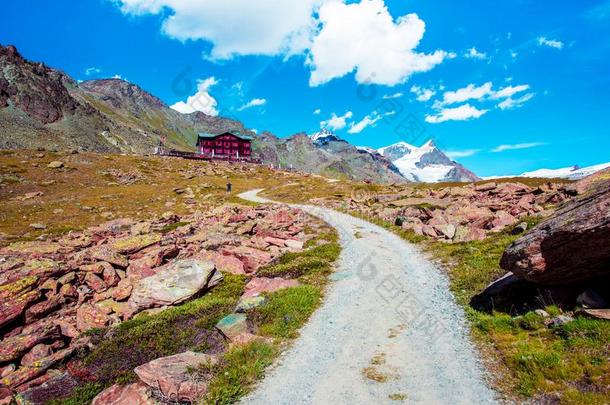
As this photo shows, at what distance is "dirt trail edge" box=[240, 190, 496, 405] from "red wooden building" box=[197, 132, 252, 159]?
14432 cm

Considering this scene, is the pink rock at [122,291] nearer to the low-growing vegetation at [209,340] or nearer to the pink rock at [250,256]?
the low-growing vegetation at [209,340]

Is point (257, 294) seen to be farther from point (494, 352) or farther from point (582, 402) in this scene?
point (582, 402)

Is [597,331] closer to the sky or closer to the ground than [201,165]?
closer to the ground

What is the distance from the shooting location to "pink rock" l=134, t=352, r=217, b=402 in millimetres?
10711

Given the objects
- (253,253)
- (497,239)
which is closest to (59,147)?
(253,253)

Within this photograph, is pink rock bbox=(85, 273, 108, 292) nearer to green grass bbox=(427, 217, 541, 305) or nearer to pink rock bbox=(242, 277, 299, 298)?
pink rock bbox=(242, 277, 299, 298)

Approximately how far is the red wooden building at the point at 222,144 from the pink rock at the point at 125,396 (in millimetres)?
148265

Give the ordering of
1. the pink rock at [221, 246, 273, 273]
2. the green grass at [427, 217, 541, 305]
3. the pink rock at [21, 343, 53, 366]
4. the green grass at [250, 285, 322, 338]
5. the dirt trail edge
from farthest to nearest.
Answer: the pink rock at [221, 246, 273, 273]
the green grass at [427, 217, 541, 305]
the green grass at [250, 285, 322, 338]
the pink rock at [21, 343, 53, 366]
the dirt trail edge

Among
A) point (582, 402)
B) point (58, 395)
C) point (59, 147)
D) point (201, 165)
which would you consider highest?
point (59, 147)

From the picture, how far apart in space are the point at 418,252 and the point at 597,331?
15.2 metres

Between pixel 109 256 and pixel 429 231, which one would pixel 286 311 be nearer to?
pixel 109 256

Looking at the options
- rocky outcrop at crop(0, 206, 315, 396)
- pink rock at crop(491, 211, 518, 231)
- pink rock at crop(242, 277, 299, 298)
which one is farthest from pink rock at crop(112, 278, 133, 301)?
pink rock at crop(491, 211, 518, 231)

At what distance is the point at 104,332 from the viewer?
15672 mm

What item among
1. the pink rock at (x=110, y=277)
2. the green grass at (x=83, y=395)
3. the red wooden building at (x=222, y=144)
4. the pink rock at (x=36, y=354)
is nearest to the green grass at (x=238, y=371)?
the green grass at (x=83, y=395)
